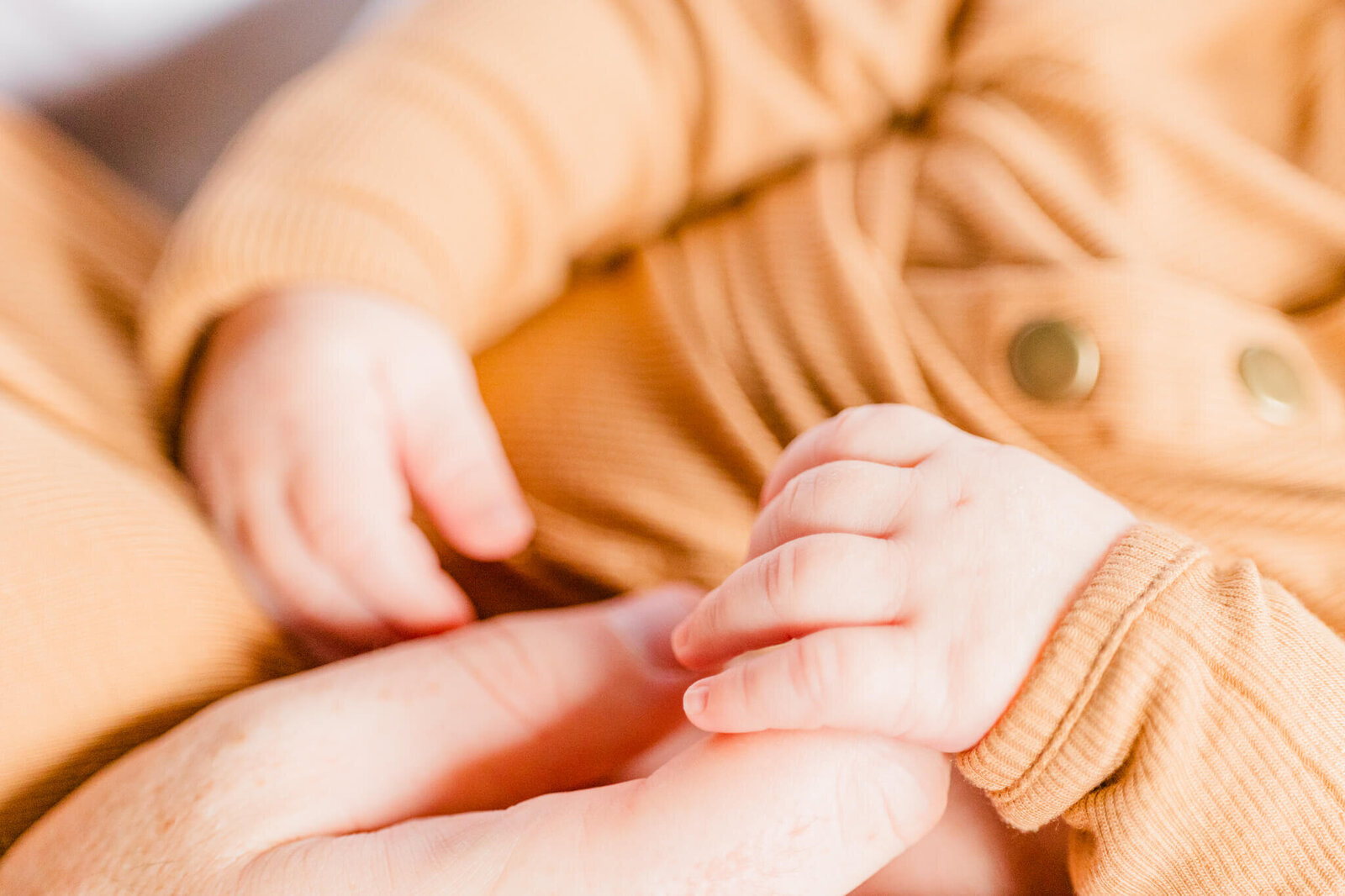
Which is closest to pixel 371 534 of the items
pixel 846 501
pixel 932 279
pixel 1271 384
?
pixel 846 501

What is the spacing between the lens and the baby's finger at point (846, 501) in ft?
1.27

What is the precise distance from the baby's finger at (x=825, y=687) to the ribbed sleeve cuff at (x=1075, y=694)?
0.15 ft

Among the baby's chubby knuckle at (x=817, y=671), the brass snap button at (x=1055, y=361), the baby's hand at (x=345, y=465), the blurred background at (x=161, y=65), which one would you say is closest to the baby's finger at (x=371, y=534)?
the baby's hand at (x=345, y=465)

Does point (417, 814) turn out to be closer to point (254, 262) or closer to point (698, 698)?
point (698, 698)

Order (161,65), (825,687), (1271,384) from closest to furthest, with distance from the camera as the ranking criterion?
(825,687) < (1271,384) < (161,65)

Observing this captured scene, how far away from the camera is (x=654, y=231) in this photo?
0.66 m

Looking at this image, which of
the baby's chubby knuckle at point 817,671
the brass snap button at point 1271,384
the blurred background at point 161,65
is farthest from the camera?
the blurred background at point 161,65

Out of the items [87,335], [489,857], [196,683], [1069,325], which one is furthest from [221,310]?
Answer: [1069,325]

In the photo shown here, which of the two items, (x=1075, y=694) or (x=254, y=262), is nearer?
(x=1075, y=694)

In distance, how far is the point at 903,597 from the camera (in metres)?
0.37

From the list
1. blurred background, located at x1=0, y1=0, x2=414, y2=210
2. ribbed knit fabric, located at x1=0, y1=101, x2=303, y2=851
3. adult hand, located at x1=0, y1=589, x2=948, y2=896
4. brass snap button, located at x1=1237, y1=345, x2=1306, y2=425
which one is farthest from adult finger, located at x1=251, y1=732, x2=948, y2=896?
blurred background, located at x1=0, y1=0, x2=414, y2=210

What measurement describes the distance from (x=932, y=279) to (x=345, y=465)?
0.34 m

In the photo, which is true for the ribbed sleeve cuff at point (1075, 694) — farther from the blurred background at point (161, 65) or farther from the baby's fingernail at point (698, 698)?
the blurred background at point (161, 65)

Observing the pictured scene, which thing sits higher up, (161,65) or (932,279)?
(161,65)
